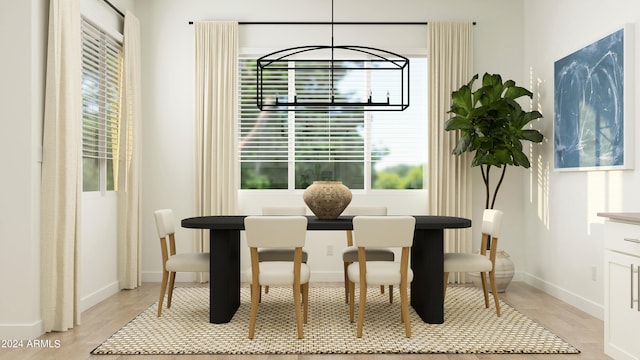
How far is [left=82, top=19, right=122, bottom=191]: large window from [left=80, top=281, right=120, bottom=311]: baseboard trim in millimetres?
1010

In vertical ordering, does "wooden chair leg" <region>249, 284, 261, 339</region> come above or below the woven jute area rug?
above

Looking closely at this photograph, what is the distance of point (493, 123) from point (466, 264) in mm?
1858

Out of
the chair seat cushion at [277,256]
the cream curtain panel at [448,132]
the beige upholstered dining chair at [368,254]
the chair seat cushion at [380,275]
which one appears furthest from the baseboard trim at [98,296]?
the cream curtain panel at [448,132]

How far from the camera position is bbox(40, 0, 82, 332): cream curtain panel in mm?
4188

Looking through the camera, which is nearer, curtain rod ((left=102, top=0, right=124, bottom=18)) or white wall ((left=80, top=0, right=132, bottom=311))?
white wall ((left=80, top=0, right=132, bottom=311))

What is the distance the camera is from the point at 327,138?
6660 millimetres

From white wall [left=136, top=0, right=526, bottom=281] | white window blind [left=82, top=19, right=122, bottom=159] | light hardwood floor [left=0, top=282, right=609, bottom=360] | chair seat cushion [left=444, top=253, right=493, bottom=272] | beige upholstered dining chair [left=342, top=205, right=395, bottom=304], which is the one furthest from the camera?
white wall [left=136, top=0, right=526, bottom=281]

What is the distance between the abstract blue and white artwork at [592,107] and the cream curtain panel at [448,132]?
1142 millimetres

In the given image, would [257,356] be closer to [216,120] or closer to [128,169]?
[128,169]

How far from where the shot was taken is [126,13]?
6.04 metres

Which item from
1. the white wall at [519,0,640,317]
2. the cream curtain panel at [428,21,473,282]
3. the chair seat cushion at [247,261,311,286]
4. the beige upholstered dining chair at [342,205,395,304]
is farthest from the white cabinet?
the cream curtain panel at [428,21,473,282]

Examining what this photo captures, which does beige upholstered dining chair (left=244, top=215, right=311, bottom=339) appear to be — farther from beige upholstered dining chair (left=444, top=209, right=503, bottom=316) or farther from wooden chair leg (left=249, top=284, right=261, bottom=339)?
beige upholstered dining chair (left=444, top=209, right=503, bottom=316)

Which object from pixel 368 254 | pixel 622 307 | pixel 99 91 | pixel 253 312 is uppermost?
pixel 99 91

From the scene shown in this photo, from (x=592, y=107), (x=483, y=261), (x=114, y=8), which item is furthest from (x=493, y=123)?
(x=114, y=8)
